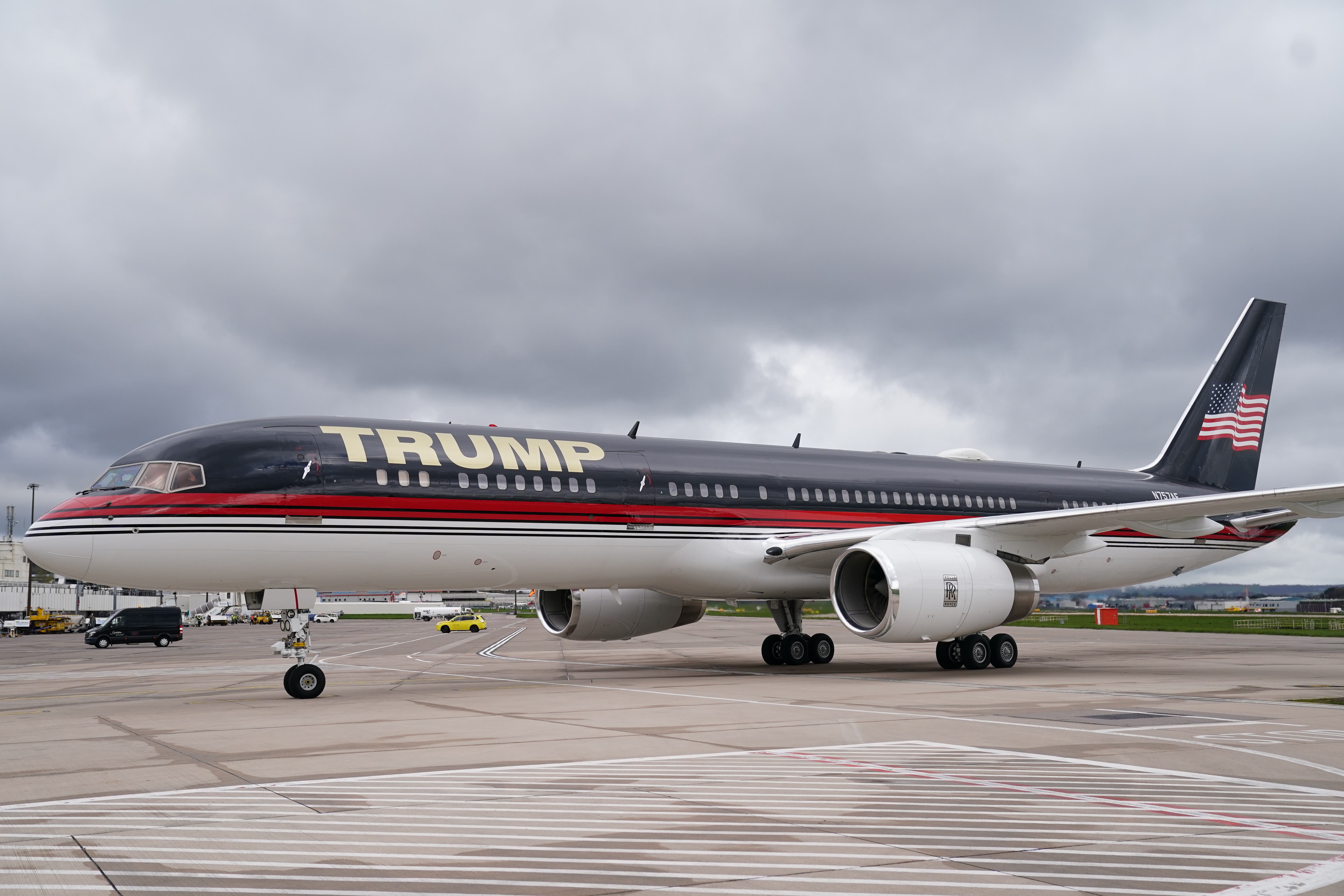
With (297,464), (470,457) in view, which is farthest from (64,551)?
(470,457)

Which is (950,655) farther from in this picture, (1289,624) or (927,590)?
(1289,624)

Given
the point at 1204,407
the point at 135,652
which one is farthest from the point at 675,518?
the point at 135,652

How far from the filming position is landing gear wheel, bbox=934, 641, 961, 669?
2000 cm

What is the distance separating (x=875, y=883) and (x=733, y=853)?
2.88ft

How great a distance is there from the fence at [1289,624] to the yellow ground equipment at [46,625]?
70.6 metres

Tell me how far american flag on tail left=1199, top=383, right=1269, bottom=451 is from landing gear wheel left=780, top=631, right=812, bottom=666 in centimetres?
1253

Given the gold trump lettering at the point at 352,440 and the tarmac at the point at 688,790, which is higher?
the gold trump lettering at the point at 352,440

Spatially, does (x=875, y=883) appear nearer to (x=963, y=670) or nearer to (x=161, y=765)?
(x=161, y=765)

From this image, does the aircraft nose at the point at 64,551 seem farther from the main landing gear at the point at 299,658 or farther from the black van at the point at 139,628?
the black van at the point at 139,628

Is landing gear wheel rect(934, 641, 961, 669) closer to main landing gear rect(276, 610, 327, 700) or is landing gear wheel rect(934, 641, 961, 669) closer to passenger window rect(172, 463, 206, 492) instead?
main landing gear rect(276, 610, 327, 700)

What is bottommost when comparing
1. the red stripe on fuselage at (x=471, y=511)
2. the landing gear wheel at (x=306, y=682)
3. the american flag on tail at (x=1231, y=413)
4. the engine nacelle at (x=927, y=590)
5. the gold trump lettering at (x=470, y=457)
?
the landing gear wheel at (x=306, y=682)

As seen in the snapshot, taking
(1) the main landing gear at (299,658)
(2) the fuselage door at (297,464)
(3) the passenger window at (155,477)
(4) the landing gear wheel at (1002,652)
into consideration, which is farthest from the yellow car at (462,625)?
(3) the passenger window at (155,477)

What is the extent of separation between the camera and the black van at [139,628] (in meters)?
43.6

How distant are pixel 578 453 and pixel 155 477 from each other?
22.6 ft
